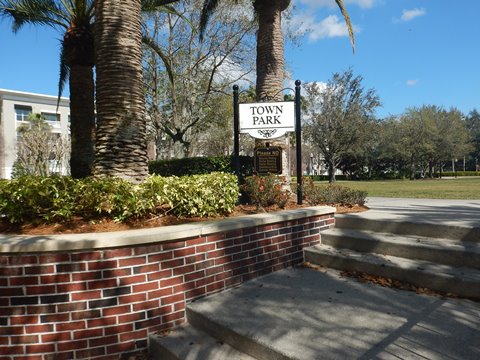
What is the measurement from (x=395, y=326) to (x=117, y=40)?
452 centimetres

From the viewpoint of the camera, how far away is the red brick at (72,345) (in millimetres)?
2749

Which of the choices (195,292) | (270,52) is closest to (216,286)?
(195,292)

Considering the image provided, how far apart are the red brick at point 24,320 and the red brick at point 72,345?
0.28 m

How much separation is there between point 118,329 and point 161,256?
0.70 m

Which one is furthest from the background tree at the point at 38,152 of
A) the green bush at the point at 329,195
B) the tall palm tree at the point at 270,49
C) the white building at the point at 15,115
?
the green bush at the point at 329,195

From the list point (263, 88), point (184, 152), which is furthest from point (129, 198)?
point (184, 152)

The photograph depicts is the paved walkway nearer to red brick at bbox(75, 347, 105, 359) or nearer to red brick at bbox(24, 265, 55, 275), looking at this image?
red brick at bbox(75, 347, 105, 359)

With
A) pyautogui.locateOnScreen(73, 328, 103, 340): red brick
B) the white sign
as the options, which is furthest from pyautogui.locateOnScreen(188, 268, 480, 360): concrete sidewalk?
the white sign

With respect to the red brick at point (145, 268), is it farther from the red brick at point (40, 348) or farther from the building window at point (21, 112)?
the building window at point (21, 112)

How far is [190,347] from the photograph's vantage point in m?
2.80

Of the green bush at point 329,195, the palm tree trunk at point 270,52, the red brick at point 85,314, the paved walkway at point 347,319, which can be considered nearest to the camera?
the paved walkway at point 347,319

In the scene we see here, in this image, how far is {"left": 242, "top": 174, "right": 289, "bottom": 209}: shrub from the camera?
5246mm

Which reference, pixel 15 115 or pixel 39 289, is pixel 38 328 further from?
pixel 15 115

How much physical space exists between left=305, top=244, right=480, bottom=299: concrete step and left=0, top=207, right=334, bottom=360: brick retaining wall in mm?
1777
